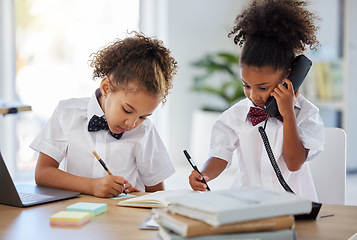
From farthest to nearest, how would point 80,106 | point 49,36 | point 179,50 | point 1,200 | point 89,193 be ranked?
point 179,50 → point 49,36 → point 80,106 → point 89,193 → point 1,200

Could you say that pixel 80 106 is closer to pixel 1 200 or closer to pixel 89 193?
pixel 89 193

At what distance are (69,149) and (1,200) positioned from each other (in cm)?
42

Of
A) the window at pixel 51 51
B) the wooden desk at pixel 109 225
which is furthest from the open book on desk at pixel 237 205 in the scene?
the window at pixel 51 51

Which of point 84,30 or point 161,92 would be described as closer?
point 161,92

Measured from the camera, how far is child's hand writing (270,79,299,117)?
5.58ft

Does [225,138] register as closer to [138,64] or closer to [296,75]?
[296,75]

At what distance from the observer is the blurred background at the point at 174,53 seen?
424 centimetres

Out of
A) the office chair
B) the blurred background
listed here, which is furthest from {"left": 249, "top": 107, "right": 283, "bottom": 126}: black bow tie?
the blurred background

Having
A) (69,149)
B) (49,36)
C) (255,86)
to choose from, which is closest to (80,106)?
(69,149)

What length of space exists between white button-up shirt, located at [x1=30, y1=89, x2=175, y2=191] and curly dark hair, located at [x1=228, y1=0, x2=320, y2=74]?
1.58 feet

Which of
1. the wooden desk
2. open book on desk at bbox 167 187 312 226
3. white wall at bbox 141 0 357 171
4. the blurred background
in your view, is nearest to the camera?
open book on desk at bbox 167 187 312 226

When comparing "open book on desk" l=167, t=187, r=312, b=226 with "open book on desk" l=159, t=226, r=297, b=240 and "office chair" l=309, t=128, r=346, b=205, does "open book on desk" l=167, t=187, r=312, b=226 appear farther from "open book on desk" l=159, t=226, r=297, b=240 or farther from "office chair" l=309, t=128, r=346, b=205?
"office chair" l=309, t=128, r=346, b=205

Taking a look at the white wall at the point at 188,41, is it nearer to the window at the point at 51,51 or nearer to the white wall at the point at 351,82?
the white wall at the point at 351,82

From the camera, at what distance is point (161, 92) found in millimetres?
1661
